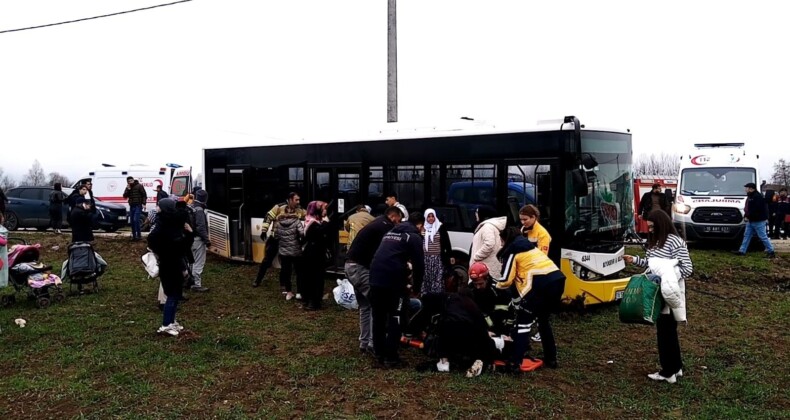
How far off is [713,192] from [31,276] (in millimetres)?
16463

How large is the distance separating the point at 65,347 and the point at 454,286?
16.5 feet

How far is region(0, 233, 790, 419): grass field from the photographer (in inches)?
223

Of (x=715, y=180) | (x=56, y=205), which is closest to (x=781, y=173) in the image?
(x=715, y=180)

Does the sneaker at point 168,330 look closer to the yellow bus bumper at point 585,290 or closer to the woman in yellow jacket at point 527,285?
the woman in yellow jacket at point 527,285

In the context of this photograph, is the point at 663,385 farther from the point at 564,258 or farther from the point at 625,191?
the point at 625,191

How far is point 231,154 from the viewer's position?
13438mm

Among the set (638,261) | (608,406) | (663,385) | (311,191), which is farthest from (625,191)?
(311,191)

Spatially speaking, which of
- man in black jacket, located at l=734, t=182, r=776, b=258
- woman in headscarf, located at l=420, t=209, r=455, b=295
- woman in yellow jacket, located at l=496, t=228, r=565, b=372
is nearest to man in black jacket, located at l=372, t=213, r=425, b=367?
woman in yellow jacket, located at l=496, t=228, r=565, b=372

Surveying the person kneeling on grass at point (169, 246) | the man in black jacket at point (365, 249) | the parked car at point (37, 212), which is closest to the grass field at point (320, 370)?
the person kneeling on grass at point (169, 246)

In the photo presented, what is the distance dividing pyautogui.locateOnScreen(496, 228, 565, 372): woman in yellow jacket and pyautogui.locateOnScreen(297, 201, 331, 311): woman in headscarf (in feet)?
11.6

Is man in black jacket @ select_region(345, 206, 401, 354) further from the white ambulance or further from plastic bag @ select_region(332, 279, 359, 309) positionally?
the white ambulance

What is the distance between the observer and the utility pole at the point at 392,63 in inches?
619

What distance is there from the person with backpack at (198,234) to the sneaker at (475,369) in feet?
18.9

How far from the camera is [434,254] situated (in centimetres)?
817
